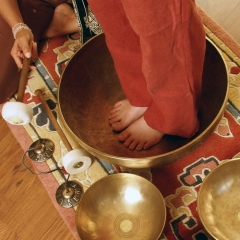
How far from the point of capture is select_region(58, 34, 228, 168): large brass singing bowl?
0.82 metres

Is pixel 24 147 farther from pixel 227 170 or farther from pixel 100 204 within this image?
pixel 227 170

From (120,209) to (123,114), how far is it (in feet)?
0.87

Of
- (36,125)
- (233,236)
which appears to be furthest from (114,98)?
(233,236)

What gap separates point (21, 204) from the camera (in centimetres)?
105

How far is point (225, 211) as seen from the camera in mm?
841

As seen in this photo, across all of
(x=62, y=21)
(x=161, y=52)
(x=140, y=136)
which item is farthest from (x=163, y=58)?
(x=62, y=21)

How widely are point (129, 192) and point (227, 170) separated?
10.3 inches

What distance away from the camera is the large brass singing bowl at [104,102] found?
32.4 inches

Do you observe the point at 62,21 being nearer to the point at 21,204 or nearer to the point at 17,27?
the point at 17,27

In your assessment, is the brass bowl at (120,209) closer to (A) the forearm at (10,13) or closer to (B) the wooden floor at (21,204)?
(B) the wooden floor at (21,204)

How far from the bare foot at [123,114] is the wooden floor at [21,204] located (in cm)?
32

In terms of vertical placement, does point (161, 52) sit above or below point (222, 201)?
above

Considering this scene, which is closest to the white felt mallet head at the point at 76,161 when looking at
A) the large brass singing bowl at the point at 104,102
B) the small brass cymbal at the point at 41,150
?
the large brass singing bowl at the point at 104,102

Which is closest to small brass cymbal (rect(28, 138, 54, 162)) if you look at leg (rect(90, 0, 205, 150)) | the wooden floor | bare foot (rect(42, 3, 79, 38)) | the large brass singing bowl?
the wooden floor
